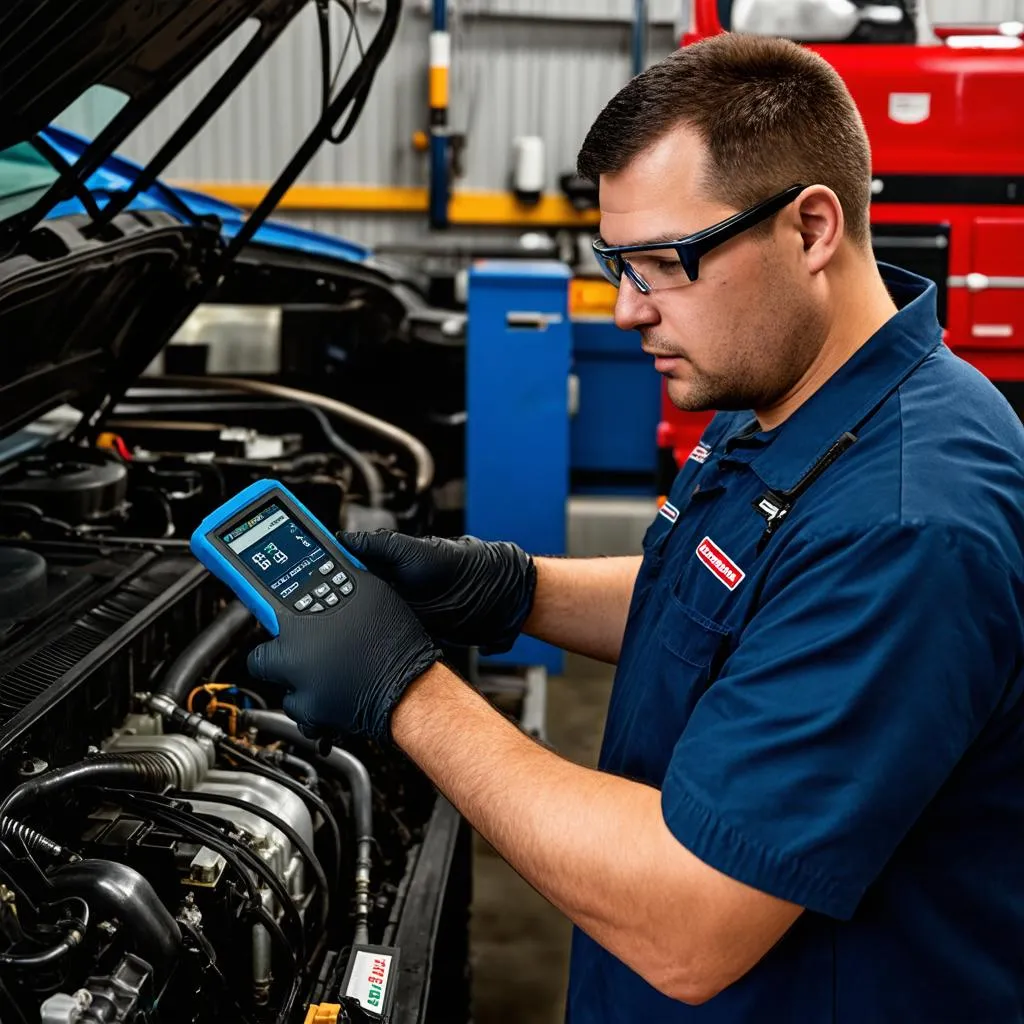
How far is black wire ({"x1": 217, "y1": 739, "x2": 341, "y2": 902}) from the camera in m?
1.50

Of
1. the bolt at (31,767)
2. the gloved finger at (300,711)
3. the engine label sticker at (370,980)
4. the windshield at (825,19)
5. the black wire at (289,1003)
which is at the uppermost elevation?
the windshield at (825,19)

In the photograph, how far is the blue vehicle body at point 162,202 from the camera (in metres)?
2.12

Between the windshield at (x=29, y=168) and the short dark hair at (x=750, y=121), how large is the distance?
3.06ft

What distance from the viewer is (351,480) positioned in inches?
105

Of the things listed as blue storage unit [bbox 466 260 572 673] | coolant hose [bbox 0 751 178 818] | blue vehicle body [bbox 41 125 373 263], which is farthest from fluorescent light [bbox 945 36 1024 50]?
coolant hose [bbox 0 751 178 818]

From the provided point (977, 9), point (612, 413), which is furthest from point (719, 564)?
point (977, 9)

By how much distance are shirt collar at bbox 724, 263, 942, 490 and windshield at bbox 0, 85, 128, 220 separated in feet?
3.76

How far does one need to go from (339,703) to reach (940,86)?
2.56 m

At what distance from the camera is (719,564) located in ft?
3.68

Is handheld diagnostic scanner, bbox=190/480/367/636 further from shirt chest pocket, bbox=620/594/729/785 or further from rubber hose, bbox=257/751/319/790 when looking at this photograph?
rubber hose, bbox=257/751/319/790

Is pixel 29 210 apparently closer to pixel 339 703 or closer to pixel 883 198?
pixel 339 703

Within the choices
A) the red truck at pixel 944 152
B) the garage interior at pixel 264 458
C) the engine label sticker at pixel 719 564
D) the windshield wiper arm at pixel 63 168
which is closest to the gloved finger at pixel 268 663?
the garage interior at pixel 264 458

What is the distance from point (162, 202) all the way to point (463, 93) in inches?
152

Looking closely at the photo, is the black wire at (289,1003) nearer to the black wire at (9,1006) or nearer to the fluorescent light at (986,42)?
the black wire at (9,1006)
